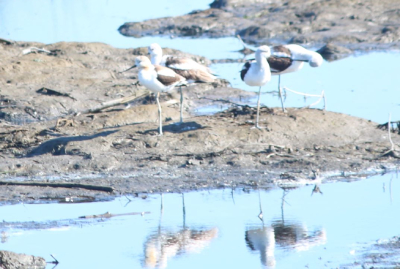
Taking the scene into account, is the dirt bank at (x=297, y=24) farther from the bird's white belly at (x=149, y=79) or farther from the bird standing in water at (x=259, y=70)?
the bird's white belly at (x=149, y=79)

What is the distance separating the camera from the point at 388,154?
992cm

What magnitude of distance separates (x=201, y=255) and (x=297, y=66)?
5.27 metres

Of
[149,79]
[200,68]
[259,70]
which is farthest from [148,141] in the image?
[259,70]

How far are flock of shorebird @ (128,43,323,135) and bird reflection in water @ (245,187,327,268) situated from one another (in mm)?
2975

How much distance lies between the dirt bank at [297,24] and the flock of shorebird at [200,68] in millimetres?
8196

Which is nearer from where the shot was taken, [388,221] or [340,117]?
[388,221]

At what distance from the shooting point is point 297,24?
21.7 m

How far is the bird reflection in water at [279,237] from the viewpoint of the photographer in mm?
7035

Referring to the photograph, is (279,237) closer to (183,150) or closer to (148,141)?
(183,150)

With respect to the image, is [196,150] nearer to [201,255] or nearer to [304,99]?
[201,255]

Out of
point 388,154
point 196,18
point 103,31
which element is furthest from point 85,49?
point 388,154

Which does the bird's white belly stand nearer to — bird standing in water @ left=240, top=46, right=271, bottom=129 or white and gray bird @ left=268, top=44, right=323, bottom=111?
bird standing in water @ left=240, top=46, right=271, bottom=129

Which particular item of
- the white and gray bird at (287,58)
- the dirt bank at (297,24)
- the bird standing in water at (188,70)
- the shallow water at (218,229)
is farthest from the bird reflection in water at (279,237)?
the dirt bank at (297,24)

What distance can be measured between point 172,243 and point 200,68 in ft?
14.2
